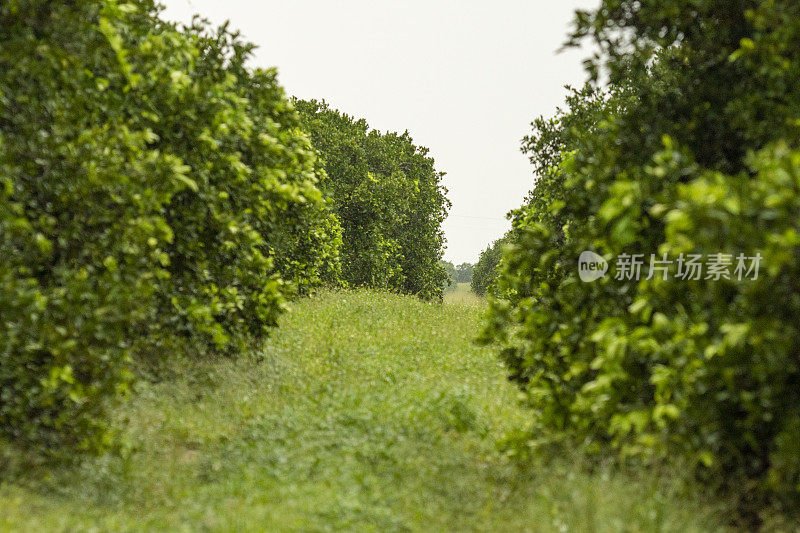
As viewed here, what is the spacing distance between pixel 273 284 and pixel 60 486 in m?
4.40

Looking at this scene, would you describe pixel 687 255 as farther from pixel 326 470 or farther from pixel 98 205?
pixel 98 205

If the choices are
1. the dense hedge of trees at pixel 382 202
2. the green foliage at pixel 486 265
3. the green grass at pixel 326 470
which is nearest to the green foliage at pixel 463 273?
the green foliage at pixel 486 265

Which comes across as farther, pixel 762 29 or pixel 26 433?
pixel 26 433

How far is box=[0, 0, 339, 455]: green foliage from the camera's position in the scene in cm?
681

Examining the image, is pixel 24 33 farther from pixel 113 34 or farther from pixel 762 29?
pixel 762 29

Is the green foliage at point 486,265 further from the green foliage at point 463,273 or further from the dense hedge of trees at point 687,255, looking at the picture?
the green foliage at point 463,273

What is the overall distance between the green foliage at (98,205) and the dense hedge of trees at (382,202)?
1358 centimetres

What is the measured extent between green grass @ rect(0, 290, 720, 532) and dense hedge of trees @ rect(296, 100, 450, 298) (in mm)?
13699

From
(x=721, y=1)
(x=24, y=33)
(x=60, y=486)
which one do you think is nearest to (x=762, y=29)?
(x=721, y=1)

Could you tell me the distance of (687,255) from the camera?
5984 millimetres

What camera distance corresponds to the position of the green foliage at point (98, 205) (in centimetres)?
681

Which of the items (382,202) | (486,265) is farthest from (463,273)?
(382,202)

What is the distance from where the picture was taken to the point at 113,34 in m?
7.86

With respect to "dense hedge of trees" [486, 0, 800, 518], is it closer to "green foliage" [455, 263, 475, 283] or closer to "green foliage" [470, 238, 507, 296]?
"green foliage" [470, 238, 507, 296]
